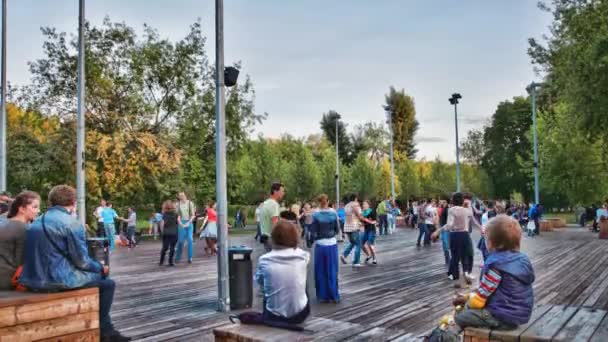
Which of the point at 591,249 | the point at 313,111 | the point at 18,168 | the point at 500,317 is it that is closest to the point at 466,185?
the point at 313,111

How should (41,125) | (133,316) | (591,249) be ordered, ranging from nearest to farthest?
(133,316)
(591,249)
(41,125)

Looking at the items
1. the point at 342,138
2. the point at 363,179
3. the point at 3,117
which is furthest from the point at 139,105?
the point at 342,138

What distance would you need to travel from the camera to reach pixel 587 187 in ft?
118

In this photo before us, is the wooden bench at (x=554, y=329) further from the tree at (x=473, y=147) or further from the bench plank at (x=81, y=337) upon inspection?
the tree at (x=473, y=147)

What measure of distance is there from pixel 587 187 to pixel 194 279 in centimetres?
3291

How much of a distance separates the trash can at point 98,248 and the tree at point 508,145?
198 feet

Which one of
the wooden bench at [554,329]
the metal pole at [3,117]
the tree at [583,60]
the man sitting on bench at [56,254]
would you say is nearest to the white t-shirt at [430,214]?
the tree at [583,60]

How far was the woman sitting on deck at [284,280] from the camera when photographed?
16.0 ft

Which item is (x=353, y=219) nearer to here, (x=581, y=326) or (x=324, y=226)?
(x=324, y=226)

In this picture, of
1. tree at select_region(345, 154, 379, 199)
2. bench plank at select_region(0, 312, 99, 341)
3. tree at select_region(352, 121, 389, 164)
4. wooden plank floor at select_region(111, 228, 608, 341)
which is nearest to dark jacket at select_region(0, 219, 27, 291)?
bench plank at select_region(0, 312, 99, 341)

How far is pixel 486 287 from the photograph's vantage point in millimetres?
4184

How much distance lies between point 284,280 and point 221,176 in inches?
145

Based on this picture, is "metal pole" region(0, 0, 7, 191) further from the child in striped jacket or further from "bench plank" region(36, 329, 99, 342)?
the child in striped jacket

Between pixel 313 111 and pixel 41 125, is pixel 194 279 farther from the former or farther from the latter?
pixel 313 111
